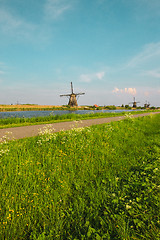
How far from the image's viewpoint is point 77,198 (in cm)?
376

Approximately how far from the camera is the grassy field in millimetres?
2766

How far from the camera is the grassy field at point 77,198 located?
277 cm

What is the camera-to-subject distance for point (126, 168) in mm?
5195

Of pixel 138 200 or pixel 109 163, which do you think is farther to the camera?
pixel 109 163

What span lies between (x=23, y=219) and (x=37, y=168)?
6.38 feet

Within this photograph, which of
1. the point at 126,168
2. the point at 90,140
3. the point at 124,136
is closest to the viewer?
the point at 126,168

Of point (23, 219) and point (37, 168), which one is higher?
point (37, 168)

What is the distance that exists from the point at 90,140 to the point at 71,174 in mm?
3108

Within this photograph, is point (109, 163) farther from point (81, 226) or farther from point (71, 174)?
point (81, 226)

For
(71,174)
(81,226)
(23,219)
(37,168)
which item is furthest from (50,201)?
(37,168)

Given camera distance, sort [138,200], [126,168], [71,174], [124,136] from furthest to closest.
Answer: [124,136], [126,168], [71,174], [138,200]

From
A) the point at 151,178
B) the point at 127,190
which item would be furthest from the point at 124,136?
the point at 127,190

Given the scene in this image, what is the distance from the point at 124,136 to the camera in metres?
9.53

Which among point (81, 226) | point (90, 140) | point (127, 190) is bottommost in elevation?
point (81, 226)
